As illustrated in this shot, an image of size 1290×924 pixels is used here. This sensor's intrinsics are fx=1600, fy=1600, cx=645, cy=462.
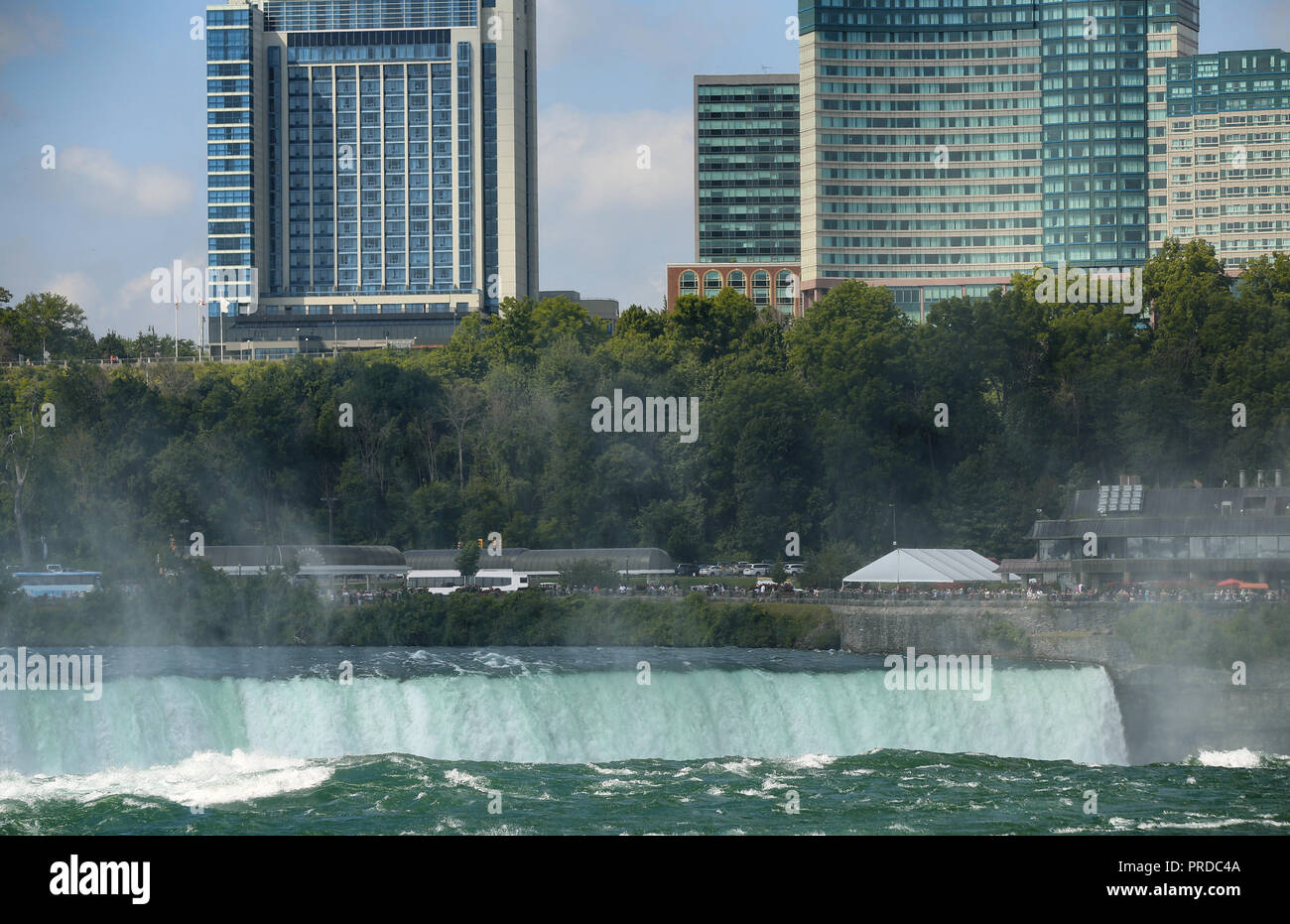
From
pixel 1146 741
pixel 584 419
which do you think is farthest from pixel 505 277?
pixel 1146 741

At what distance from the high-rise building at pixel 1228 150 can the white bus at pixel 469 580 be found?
120688 mm

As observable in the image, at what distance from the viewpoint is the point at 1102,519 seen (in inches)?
3071

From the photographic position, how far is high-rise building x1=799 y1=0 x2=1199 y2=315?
17600 cm

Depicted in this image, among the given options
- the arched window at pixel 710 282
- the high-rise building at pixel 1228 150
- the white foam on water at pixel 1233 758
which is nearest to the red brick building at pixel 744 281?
the arched window at pixel 710 282

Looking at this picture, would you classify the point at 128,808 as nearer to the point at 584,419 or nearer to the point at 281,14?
the point at 584,419

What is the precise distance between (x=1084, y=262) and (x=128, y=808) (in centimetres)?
15681

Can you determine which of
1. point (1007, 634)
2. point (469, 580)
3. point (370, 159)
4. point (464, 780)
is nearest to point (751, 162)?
point (370, 159)

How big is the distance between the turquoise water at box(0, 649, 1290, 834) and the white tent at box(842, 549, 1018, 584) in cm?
2253

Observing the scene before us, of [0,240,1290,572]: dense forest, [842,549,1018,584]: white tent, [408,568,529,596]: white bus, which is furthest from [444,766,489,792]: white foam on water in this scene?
[0,240,1290,572]: dense forest

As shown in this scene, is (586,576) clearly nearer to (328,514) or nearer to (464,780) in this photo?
(328,514)

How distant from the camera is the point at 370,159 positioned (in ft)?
648

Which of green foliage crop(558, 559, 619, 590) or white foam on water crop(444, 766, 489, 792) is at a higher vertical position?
green foliage crop(558, 559, 619, 590)

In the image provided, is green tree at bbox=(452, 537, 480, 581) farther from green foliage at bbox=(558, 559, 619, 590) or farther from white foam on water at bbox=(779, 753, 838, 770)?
white foam on water at bbox=(779, 753, 838, 770)

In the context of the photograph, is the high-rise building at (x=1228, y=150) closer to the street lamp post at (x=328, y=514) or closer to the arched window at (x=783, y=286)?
the arched window at (x=783, y=286)
